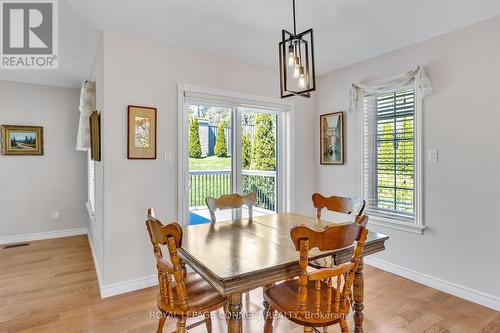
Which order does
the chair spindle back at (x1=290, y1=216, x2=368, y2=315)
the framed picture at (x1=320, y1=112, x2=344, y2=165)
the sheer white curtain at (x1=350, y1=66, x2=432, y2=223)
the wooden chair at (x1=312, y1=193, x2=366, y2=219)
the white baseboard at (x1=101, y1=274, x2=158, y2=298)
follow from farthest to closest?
the framed picture at (x1=320, y1=112, x2=344, y2=165) < the sheer white curtain at (x1=350, y1=66, x2=432, y2=223) < the white baseboard at (x1=101, y1=274, x2=158, y2=298) < the wooden chair at (x1=312, y1=193, x2=366, y2=219) < the chair spindle back at (x1=290, y1=216, x2=368, y2=315)

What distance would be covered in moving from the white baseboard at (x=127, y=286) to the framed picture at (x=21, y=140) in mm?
2970

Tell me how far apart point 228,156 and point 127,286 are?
5.67ft

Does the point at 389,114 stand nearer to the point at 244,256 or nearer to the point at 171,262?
the point at 244,256

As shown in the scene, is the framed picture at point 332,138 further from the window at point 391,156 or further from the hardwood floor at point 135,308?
the hardwood floor at point 135,308

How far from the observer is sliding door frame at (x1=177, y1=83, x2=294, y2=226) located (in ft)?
9.76

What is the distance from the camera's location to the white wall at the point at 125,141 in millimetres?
2604

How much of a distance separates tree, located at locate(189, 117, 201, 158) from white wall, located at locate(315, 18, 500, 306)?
7.53ft

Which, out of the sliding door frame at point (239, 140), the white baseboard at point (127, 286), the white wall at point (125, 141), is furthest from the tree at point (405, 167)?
the white baseboard at point (127, 286)

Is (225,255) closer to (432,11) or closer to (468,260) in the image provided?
(468,260)

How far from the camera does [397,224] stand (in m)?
3.05

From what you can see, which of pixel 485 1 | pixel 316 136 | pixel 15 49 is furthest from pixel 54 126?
pixel 485 1

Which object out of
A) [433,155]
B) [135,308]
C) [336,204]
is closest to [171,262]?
[135,308]

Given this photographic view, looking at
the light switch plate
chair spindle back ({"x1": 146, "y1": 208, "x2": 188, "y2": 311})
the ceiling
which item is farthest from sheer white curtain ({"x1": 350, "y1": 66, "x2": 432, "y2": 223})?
chair spindle back ({"x1": 146, "y1": 208, "x2": 188, "y2": 311})

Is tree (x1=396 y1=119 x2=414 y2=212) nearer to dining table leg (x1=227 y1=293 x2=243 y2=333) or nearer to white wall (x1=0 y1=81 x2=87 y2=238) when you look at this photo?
dining table leg (x1=227 y1=293 x2=243 y2=333)
